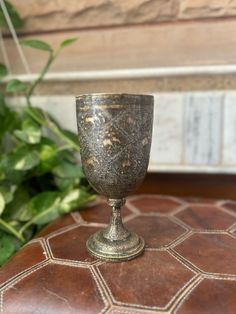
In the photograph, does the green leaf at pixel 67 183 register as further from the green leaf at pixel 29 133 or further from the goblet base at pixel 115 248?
the goblet base at pixel 115 248

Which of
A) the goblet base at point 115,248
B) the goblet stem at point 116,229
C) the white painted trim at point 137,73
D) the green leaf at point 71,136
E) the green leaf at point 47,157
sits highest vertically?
the white painted trim at point 137,73

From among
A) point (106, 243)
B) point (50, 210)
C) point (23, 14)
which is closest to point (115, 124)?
point (106, 243)

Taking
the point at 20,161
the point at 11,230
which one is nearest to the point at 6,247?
the point at 11,230

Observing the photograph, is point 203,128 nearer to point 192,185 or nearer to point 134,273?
point 192,185

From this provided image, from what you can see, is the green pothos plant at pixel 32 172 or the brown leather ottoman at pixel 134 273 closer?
A: the brown leather ottoman at pixel 134 273

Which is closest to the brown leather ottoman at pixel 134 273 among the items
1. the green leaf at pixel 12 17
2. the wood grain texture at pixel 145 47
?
the wood grain texture at pixel 145 47

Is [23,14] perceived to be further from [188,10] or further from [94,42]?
[188,10]

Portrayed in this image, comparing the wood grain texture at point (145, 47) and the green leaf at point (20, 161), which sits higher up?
the wood grain texture at point (145, 47)
